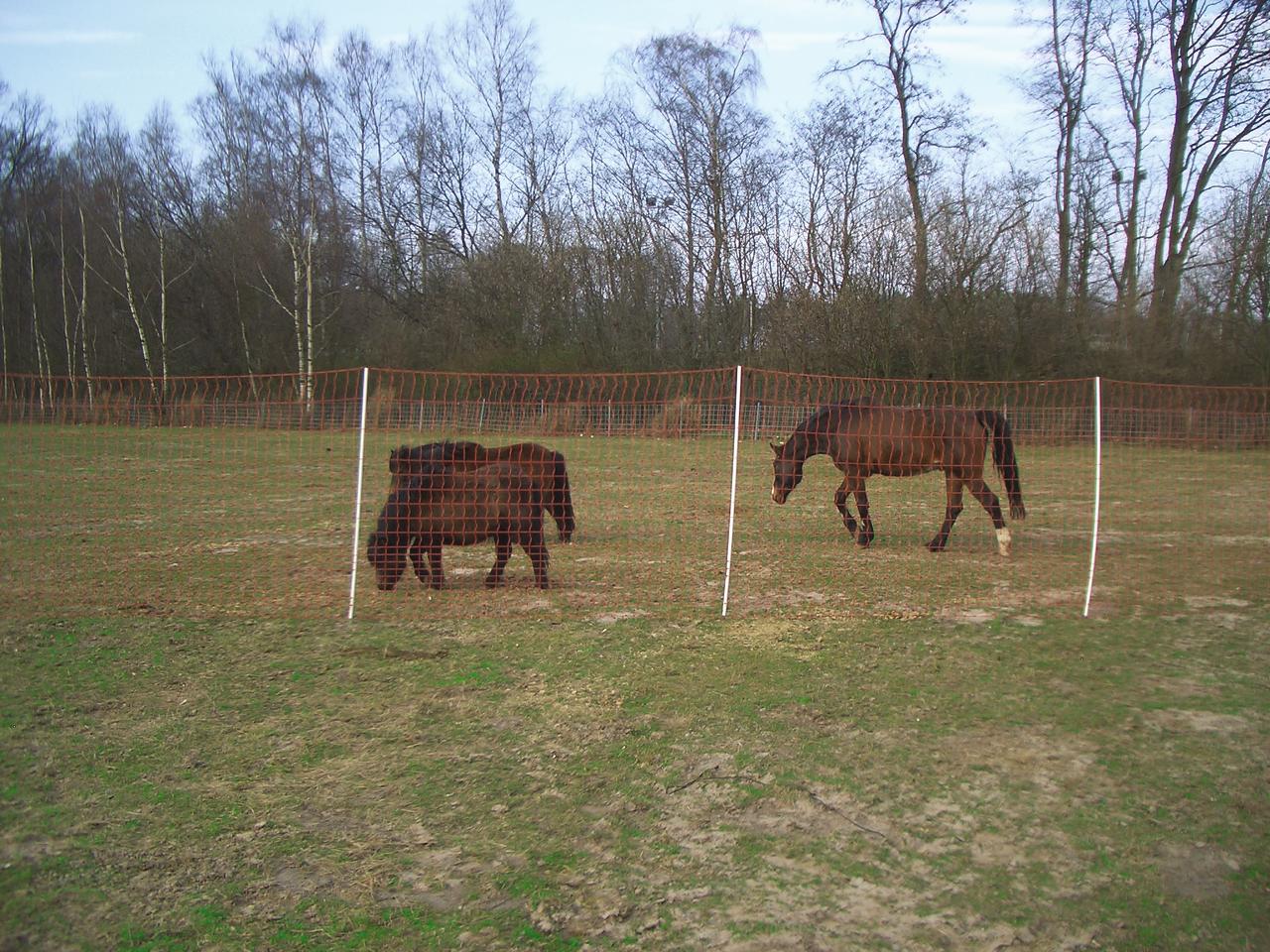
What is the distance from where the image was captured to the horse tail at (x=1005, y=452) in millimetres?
8406

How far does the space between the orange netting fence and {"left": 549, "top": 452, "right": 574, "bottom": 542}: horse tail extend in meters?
0.06

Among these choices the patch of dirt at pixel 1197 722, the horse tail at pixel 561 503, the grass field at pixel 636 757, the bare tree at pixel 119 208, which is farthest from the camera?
the bare tree at pixel 119 208

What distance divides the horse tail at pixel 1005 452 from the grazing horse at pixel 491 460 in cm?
418

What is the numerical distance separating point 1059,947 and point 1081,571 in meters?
5.98

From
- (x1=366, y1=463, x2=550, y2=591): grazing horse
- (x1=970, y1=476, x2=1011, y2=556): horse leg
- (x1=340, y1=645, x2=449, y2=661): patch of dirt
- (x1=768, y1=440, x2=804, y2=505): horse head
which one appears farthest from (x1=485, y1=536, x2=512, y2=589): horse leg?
(x1=970, y1=476, x2=1011, y2=556): horse leg

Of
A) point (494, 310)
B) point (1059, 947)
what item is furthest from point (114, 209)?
point (1059, 947)

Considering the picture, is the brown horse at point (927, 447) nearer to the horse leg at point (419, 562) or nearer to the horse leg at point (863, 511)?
the horse leg at point (863, 511)

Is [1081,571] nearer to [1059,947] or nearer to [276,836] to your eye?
[1059,947]

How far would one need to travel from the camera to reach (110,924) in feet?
8.38

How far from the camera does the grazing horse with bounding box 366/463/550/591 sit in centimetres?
668

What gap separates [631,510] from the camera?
11.4 meters

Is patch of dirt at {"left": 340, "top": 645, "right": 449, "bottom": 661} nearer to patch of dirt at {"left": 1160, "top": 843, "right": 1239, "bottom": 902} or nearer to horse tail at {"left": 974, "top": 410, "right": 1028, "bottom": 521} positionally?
patch of dirt at {"left": 1160, "top": 843, "right": 1239, "bottom": 902}

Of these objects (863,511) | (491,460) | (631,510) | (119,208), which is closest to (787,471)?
(863,511)

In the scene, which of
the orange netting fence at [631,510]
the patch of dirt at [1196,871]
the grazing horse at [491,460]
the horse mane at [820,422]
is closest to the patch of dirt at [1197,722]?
the patch of dirt at [1196,871]
